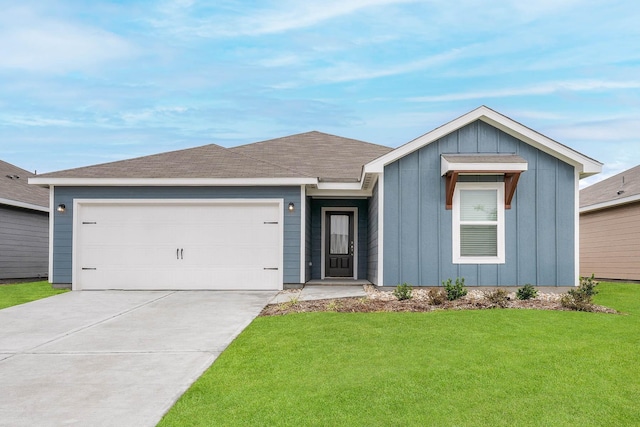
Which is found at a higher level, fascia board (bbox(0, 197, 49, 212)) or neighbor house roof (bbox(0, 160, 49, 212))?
neighbor house roof (bbox(0, 160, 49, 212))

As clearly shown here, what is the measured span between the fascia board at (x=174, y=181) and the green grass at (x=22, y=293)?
254cm

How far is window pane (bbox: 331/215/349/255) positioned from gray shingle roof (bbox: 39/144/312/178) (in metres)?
3.15

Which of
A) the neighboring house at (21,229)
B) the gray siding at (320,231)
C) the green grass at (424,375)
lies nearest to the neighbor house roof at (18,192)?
the neighboring house at (21,229)

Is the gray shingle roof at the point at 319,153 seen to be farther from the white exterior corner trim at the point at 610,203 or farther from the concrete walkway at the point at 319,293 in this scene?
the white exterior corner trim at the point at 610,203

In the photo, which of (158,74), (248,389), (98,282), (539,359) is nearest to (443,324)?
(539,359)

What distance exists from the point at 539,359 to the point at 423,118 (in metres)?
13.0

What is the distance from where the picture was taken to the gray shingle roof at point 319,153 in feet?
51.1

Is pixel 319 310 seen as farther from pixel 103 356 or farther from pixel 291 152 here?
pixel 291 152

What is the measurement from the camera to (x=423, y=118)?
1797cm

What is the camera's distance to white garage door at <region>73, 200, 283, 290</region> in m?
13.2

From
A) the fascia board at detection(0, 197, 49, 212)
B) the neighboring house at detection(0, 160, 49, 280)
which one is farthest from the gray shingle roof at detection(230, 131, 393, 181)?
the neighboring house at detection(0, 160, 49, 280)

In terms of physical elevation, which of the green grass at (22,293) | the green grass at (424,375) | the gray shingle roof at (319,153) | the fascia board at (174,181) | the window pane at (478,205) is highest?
the gray shingle roof at (319,153)

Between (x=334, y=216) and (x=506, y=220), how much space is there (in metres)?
5.47

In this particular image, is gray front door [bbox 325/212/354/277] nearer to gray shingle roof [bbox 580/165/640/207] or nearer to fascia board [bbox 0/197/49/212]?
gray shingle roof [bbox 580/165/640/207]
